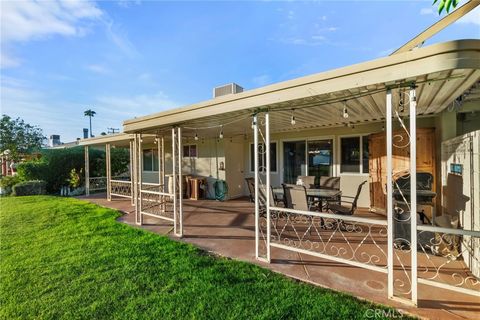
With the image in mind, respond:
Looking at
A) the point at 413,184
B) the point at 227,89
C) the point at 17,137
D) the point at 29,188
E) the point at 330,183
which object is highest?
the point at 227,89

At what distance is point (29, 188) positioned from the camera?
11945 millimetres

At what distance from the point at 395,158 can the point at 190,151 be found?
768 centimetres

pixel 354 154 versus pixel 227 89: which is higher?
pixel 227 89

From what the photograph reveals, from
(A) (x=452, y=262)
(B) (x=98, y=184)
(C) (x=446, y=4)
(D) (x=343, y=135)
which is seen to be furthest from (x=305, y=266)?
(B) (x=98, y=184)

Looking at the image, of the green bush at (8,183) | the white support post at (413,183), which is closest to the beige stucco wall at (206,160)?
the white support post at (413,183)

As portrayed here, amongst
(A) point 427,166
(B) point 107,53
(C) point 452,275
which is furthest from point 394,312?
(B) point 107,53

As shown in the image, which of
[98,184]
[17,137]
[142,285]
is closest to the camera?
[142,285]

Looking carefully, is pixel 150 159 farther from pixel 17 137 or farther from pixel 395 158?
pixel 17 137

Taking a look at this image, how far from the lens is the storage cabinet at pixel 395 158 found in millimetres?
5281

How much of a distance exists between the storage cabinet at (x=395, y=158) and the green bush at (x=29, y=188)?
15509mm

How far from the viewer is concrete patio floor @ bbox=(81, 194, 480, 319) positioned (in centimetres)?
238

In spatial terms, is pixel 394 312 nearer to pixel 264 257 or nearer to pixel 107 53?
pixel 264 257

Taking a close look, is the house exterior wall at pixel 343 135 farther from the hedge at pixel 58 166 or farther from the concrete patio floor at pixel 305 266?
the hedge at pixel 58 166

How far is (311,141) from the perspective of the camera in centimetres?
775
